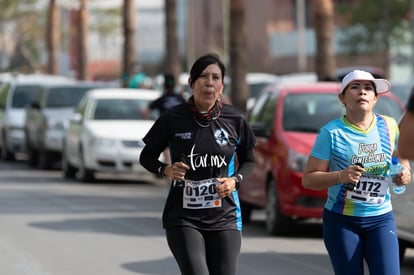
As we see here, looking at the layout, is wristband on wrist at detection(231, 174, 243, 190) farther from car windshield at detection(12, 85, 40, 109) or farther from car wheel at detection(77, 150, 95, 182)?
car windshield at detection(12, 85, 40, 109)

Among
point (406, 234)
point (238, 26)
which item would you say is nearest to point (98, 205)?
point (406, 234)

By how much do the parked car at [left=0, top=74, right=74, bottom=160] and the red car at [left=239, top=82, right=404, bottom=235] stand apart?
14.9 metres

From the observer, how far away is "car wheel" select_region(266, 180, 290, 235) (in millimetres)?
13805

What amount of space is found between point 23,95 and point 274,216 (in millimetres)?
17666

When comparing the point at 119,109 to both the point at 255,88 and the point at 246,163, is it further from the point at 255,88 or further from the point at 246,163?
the point at 246,163

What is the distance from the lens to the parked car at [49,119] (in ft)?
84.8

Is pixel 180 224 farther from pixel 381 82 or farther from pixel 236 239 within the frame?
pixel 381 82

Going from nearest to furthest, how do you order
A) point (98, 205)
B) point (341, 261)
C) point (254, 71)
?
point (341, 261), point (98, 205), point (254, 71)

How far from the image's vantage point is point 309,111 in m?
14.6

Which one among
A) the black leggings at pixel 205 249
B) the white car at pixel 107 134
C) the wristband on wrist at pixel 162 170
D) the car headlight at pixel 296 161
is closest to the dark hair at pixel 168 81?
the white car at pixel 107 134

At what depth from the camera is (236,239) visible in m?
7.04

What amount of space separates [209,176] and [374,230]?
993 millimetres

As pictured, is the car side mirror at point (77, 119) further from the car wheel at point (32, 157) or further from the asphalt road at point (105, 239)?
the car wheel at point (32, 157)

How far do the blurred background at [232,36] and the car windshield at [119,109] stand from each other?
364 cm
